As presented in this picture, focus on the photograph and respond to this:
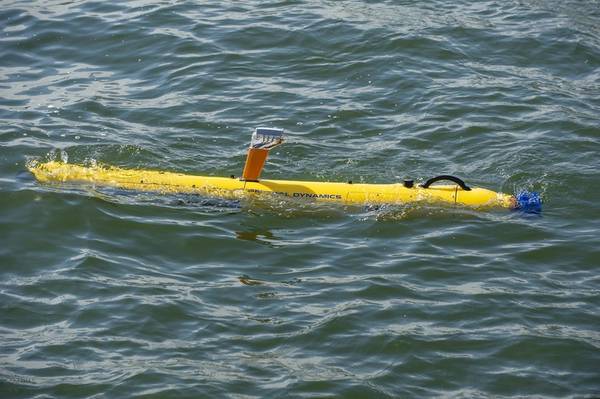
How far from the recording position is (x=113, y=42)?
1430 centimetres

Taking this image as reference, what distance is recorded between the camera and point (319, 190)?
9.84 metres

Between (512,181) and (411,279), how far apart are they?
7.81ft

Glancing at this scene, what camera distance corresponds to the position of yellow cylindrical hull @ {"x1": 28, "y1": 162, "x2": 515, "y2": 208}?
9.83m

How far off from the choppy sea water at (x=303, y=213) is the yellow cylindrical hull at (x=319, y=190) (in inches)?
4.9

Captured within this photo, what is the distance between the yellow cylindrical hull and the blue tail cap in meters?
0.07

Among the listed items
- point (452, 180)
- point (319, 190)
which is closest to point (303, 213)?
point (319, 190)

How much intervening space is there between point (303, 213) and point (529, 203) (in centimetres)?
225

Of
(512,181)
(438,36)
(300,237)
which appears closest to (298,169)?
(300,237)

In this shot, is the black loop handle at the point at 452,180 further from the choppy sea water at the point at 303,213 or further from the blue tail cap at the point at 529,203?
the blue tail cap at the point at 529,203

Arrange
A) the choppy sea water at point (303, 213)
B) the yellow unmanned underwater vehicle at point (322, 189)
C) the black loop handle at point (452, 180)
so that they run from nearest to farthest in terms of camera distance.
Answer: the choppy sea water at point (303, 213) < the black loop handle at point (452, 180) < the yellow unmanned underwater vehicle at point (322, 189)

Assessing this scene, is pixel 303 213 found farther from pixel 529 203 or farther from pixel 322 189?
pixel 529 203

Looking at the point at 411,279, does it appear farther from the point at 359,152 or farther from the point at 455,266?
the point at 359,152

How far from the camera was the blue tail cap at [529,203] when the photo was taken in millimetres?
9906

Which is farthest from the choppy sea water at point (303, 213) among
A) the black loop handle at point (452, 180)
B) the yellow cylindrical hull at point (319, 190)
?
the black loop handle at point (452, 180)
